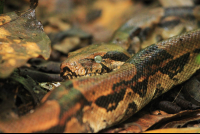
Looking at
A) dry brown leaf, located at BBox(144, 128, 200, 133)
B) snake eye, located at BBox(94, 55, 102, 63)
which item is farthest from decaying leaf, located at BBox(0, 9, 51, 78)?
dry brown leaf, located at BBox(144, 128, 200, 133)

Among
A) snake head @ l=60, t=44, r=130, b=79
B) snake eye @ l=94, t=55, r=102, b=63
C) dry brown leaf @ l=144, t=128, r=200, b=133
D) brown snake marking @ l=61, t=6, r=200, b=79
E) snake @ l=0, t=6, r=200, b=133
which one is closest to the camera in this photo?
snake @ l=0, t=6, r=200, b=133

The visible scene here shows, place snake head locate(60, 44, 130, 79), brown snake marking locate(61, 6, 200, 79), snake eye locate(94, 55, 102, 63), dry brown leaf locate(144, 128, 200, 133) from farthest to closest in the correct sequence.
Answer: brown snake marking locate(61, 6, 200, 79)
snake eye locate(94, 55, 102, 63)
snake head locate(60, 44, 130, 79)
dry brown leaf locate(144, 128, 200, 133)

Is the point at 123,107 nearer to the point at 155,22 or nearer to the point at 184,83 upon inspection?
the point at 184,83

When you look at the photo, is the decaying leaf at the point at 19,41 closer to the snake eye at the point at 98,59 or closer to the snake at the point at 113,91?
the snake at the point at 113,91

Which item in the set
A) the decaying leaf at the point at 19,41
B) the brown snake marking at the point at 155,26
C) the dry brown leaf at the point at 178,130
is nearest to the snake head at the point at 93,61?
the decaying leaf at the point at 19,41

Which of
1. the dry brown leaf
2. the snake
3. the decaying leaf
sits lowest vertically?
the dry brown leaf

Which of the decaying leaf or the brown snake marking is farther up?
the brown snake marking

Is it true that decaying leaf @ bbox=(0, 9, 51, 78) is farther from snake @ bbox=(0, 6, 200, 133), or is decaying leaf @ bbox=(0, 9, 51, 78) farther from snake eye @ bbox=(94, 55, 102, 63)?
snake eye @ bbox=(94, 55, 102, 63)
